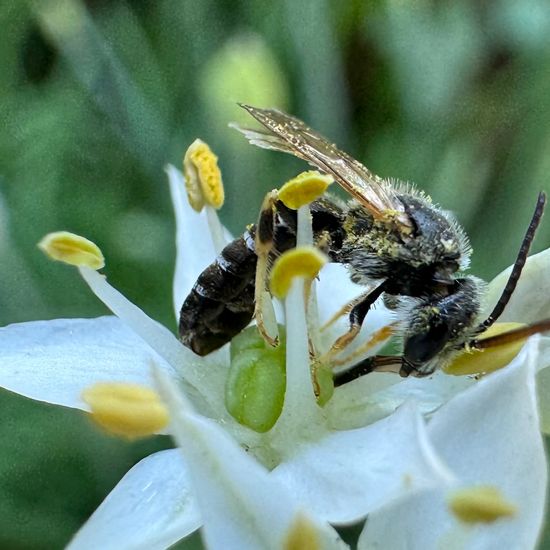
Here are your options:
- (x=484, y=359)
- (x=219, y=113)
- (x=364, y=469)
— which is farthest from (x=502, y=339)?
(x=219, y=113)

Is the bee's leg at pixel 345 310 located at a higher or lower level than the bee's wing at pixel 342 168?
lower

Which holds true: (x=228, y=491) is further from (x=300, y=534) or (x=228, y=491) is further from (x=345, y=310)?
(x=345, y=310)

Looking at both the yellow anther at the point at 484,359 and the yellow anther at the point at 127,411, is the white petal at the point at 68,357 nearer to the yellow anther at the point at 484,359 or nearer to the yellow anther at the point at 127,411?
the yellow anther at the point at 127,411

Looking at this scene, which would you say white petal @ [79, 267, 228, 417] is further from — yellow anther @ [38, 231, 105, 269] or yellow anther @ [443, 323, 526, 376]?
yellow anther @ [443, 323, 526, 376]

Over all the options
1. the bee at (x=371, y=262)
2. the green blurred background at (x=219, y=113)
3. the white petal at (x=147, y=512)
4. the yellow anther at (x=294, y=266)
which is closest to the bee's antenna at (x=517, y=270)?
the bee at (x=371, y=262)

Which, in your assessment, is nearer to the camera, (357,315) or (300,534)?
(300,534)
